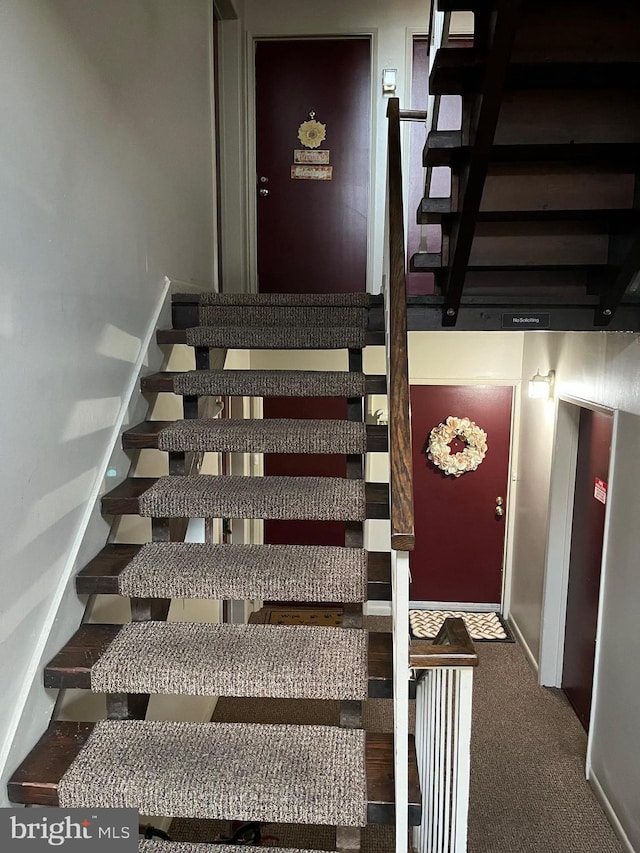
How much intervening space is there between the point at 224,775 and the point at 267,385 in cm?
127

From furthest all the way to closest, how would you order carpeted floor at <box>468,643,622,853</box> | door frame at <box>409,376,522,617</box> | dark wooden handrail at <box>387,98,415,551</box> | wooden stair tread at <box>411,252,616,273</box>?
door frame at <box>409,376,522,617</box> → carpeted floor at <box>468,643,622,853</box> → wooden stair tread at <box>411,252,616,273</box> → dark wooden handrail at <box>387,98,415,551</box>

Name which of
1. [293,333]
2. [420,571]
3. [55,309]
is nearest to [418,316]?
[293,333]

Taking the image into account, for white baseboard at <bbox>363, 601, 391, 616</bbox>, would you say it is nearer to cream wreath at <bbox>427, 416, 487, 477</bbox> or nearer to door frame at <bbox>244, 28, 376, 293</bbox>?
cream wreath at <bbox>427, 416, 487, 477</bbox>

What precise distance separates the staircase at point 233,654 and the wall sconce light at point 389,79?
254 cm

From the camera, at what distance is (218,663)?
59.2 inches

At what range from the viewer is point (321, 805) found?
129 cm

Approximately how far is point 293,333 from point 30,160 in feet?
3.93

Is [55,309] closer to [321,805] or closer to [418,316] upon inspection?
[321,805]

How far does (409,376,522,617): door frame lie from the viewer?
4742 mm

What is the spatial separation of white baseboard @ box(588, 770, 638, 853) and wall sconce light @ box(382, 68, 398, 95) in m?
4.02

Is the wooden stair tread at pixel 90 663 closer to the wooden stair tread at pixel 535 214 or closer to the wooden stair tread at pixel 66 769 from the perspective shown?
the wooden stair tread at pixel 66 769

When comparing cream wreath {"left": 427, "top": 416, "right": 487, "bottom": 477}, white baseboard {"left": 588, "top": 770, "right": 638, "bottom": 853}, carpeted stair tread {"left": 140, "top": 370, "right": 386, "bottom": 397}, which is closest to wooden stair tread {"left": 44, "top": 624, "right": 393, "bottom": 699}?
carpeted stair tread {"left": 140, "top": 370, "right": 386, "bottom": 397}

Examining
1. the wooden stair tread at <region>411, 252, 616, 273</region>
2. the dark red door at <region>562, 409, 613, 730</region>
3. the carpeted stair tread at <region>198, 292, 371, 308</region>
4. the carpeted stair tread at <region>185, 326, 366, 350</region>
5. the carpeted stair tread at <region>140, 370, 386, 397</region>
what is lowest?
the dark red door at <region>562, 409, 613, 730</region>

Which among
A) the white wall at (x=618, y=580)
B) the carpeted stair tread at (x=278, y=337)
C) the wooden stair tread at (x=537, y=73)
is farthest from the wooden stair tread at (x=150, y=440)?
the white wall at (x=618, y=580)
